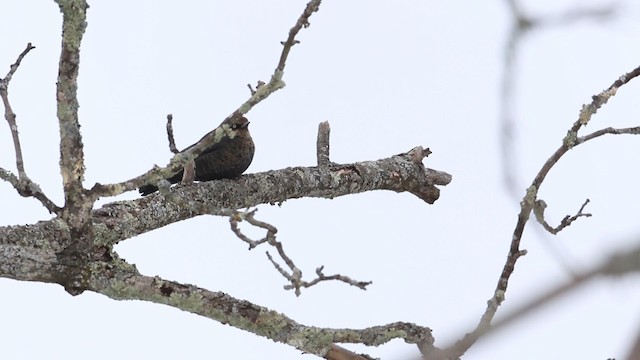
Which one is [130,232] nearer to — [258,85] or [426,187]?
[258,85]

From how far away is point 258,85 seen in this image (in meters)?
2.33

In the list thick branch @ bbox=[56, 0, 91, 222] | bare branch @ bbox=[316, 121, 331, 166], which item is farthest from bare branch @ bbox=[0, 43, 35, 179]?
bare branch @ bbox=[316, 121, 331, 166]

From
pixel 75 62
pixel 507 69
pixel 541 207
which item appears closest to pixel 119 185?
pixel 75 62

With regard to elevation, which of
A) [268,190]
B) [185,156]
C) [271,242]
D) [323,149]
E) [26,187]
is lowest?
[271,242]

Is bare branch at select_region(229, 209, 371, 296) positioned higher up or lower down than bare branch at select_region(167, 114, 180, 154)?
lower down

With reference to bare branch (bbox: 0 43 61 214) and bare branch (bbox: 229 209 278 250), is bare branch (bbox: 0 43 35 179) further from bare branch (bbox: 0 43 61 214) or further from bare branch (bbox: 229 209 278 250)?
bare branch (bbox: 229 209 278 250)

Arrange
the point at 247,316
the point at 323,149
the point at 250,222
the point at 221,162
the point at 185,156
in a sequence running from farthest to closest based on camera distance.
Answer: the point at 323,149 → the point at 221,162 → the point at 247,316 → the point at 185,156 → the point at 250,222

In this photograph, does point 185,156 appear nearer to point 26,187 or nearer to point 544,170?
point 26,187

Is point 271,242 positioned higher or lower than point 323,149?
lower

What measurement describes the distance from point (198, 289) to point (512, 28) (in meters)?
1.91

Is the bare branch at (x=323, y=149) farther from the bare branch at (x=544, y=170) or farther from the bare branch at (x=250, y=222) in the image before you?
the bare branch at (x=250, y=222)

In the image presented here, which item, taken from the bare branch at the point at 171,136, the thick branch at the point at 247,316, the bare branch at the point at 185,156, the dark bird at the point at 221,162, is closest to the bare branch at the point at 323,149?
the dark bird at the point at 221,162

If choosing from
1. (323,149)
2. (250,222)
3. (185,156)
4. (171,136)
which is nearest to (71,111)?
(185,156)

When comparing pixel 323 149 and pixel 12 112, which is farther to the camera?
pixel 323 149
